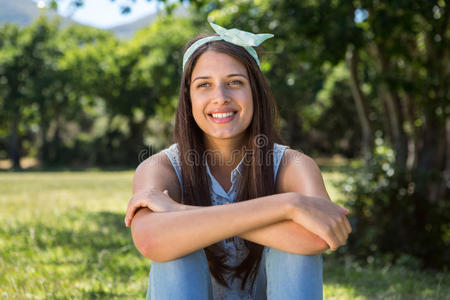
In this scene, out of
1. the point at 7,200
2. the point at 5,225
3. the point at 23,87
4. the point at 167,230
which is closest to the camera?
the point at 167,230

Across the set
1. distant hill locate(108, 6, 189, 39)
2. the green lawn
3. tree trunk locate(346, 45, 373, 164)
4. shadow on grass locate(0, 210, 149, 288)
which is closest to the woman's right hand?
the green lawn

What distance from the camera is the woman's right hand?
6.05 feet

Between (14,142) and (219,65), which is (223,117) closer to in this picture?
(219,65)

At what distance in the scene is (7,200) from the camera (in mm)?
8367

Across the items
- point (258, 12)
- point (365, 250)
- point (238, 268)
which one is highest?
point (258, 12)

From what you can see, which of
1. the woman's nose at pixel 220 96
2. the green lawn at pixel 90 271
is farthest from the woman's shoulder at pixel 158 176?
the green lawn at pixel 90 271

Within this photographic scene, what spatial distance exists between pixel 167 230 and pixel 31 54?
97.4 feet

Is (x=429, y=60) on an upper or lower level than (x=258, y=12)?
lower

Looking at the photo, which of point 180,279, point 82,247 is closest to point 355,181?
point 82,247

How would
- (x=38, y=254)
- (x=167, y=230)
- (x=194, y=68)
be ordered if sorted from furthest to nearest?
(x=38, y=254), (x=194, y=68), (x=167, y=230)

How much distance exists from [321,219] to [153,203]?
709mm

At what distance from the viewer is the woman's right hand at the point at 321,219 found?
1.84 metres

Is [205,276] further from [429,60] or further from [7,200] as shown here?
[7,200]

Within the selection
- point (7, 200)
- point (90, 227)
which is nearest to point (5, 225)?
point (90, 227)
